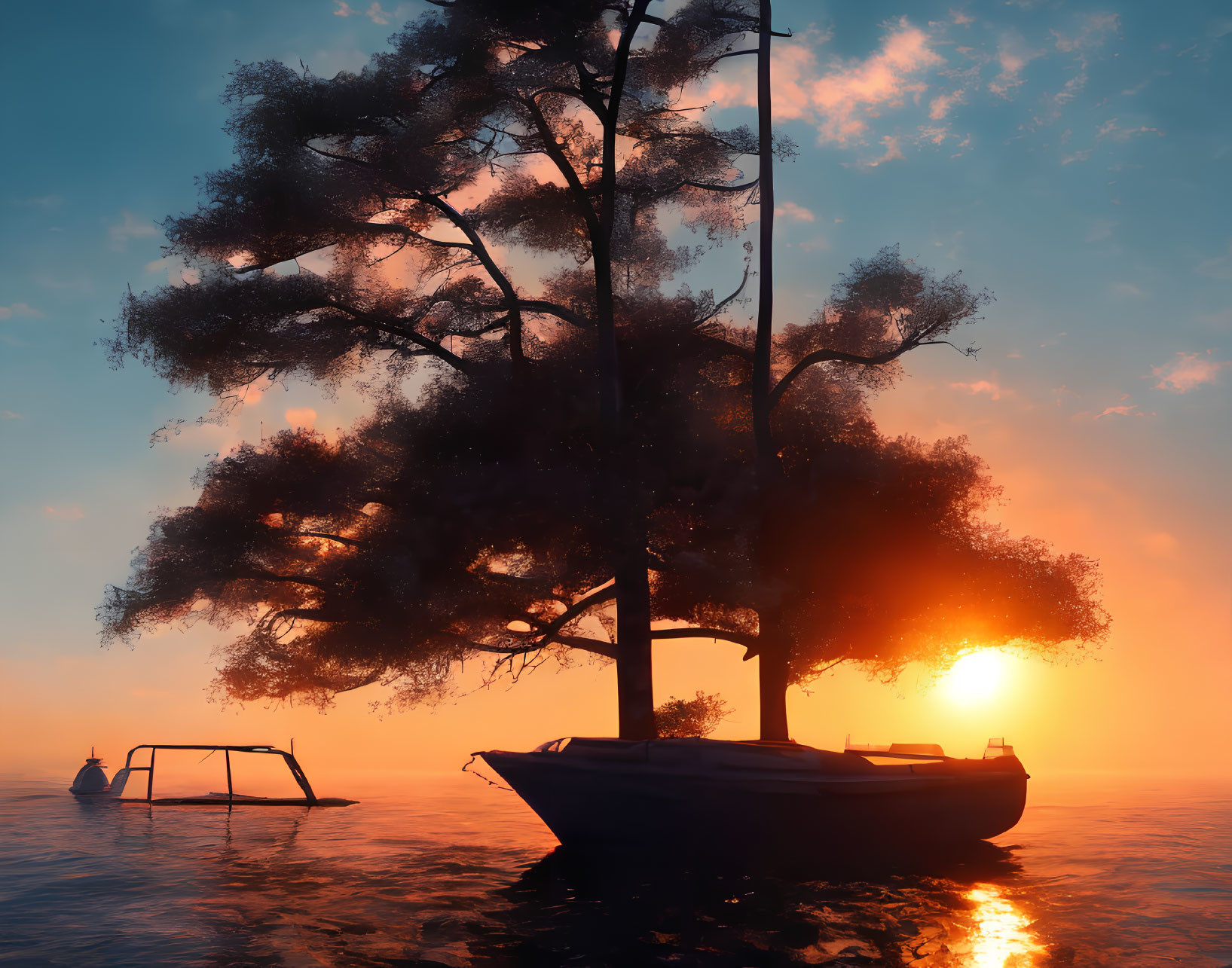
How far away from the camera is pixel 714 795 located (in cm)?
1561

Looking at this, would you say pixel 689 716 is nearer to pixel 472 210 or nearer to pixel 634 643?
pixel 634 643

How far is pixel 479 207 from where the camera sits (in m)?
23.0

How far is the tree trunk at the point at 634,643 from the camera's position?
19.5 m

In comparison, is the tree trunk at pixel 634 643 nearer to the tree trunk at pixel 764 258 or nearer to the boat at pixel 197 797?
the tree trunk at pixel 764 258

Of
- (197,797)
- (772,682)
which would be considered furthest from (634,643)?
(197,797)

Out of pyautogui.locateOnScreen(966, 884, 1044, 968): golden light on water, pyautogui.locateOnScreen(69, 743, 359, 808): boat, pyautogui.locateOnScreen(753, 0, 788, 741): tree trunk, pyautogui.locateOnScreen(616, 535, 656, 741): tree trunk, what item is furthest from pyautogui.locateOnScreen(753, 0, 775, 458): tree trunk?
pyautogui.locateOnScreen(69, 743, 359, 808): boat

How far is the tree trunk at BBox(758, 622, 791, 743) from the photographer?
68.5ft

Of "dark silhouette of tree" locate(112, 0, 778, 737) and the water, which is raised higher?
"dark silhouette of tree" locate(112, 0, 778, 737)

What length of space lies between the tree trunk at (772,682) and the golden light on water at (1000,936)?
21.8 feet

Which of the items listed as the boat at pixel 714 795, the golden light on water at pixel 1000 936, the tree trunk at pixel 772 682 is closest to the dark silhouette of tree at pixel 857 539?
the tree trunk at pixel 772 682

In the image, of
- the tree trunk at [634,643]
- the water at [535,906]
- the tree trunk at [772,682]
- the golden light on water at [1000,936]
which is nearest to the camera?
the water at [535,906]

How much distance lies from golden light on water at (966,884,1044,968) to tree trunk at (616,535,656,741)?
7310 mm

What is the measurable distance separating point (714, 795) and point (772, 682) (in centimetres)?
575

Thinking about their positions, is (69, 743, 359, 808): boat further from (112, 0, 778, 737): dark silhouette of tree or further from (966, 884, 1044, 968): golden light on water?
(966, 884, 1044, 968): golden light on water
